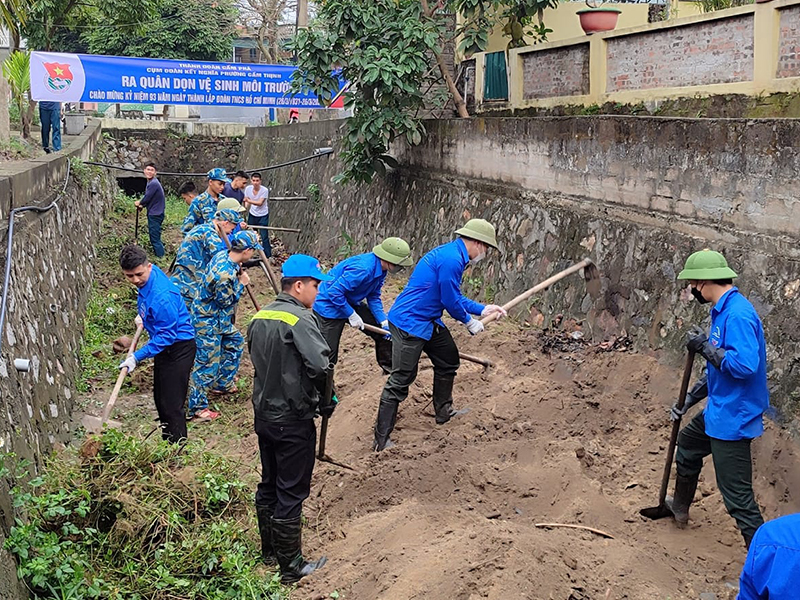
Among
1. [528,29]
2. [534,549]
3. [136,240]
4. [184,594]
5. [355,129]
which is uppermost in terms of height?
[528,29]

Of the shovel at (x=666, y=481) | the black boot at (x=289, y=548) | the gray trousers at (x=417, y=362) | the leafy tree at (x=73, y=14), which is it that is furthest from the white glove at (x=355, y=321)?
the leafy tree at (x=73, y=14)

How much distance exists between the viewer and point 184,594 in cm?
492

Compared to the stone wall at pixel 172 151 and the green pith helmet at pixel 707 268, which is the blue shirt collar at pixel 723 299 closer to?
the green pith helmet at pixel 707 268

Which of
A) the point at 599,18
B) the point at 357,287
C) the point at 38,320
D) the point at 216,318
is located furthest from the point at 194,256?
the point at 599,18

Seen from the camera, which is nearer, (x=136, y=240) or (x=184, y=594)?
(x=184, y=594)

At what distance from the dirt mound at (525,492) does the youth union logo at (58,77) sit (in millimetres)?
11893

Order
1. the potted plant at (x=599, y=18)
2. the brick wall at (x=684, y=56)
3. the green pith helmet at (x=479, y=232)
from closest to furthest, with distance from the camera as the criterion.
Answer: the green pith helmet at (x=479, y=232) → the brick wall at (x=684, y=56) → the potted plant at (x=599, y=18)

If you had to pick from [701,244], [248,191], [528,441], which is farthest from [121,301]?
[701,244]

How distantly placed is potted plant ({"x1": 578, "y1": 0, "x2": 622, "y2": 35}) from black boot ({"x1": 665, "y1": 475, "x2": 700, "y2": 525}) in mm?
7935

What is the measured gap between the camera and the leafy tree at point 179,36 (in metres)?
33.7

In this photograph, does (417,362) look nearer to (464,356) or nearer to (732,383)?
(464,356)

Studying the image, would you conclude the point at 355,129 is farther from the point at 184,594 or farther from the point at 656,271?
the point at 184,594

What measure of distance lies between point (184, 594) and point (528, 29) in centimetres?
1140

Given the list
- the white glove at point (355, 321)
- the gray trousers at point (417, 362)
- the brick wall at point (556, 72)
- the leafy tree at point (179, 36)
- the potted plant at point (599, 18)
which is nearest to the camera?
the gray trousers at point (417, 362)
